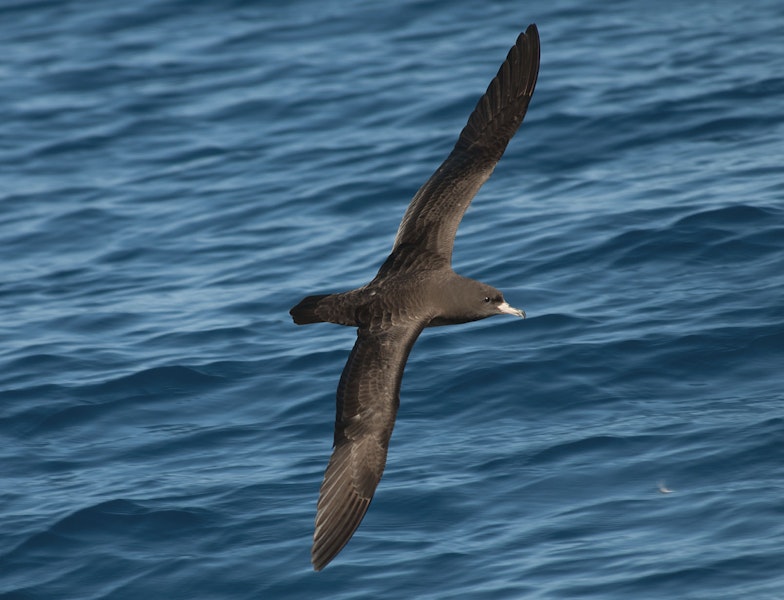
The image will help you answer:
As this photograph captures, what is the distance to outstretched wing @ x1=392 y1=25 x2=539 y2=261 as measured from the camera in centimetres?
831

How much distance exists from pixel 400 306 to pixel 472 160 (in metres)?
1.42

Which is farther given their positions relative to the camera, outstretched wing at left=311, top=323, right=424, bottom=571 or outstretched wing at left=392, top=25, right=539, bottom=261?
outstretched wing at left=392, top=25, right=539, bottom=261

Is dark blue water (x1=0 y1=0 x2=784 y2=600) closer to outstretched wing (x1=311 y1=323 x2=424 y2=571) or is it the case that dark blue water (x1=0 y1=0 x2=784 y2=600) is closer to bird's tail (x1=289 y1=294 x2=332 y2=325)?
outstretched wing (x1=311 y1=323 x2=424 y2=571)

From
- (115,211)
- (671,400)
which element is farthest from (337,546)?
(115,211)

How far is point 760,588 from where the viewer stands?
7.13 m

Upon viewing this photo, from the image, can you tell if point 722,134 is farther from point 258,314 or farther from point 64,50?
point 64,50

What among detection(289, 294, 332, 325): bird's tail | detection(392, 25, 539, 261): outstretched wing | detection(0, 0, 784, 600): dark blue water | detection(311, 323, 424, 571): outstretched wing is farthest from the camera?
detection(392, 25, 539, 261): outstretched wing

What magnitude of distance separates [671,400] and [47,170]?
7757 mm

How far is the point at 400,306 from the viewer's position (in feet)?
25.1

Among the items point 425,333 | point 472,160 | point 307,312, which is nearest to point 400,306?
point 307,312

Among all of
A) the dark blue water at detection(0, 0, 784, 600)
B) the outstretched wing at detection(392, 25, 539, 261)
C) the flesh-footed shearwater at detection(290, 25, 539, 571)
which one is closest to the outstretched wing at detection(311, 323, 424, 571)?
the flesh-footed shearwater at detection(290, 25, 539, 571)

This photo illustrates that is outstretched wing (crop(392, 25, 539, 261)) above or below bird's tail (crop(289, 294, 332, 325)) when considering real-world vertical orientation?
above

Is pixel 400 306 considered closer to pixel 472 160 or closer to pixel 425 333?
pixel 472 160

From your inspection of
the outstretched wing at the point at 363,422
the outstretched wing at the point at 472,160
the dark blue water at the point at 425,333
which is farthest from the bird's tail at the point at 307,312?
the dark blue water at the point at 425,333
